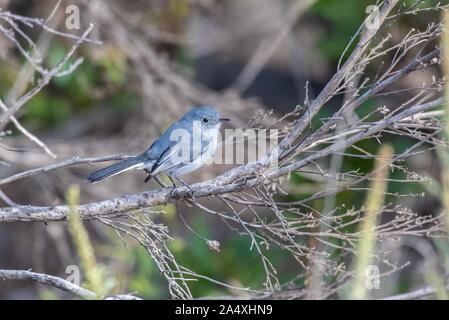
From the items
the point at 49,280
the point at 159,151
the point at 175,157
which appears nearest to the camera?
the point at 49,280

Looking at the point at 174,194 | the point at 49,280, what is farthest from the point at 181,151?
the point at 49,280

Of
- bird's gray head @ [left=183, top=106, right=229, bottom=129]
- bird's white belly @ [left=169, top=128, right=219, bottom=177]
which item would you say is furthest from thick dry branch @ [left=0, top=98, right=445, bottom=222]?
bird's gray head @ [left=183, top=106, right=229, bottom=129]

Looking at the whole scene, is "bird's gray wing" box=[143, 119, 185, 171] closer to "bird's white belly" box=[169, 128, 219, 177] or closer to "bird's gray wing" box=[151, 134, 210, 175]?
"bird's gray wing" box=[151, 134, 210, 175]

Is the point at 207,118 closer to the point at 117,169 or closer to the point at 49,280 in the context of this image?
the point at 117,169

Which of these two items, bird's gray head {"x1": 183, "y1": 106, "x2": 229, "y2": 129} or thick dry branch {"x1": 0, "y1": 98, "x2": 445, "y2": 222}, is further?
bird's gray head {"x1": 183, "y1": 106, "x2": 229, "y2": 129}

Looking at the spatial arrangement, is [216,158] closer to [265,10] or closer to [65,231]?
[65,231]

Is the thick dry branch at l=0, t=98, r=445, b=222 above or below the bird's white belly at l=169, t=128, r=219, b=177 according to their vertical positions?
below

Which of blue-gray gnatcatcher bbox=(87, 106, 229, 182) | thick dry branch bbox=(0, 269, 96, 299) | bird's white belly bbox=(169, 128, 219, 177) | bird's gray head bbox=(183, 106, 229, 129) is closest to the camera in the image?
thick dry branch bbox=(0, 269, 96, 299)

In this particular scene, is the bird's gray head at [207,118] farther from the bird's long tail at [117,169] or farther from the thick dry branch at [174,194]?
the thick dry branch at [174,194]
